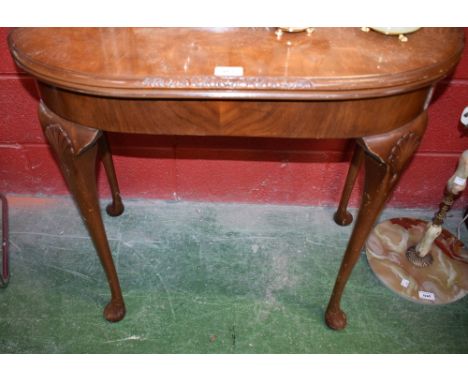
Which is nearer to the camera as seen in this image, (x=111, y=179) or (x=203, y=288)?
(x=203, y=288)

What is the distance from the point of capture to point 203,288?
1378mm

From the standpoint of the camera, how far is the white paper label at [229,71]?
75cm

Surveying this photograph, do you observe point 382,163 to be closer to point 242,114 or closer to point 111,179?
→ point 242,114

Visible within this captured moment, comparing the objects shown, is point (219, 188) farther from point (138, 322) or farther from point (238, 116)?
point (238, 116)

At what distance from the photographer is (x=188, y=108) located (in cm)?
80

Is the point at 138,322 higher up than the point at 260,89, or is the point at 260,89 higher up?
the point at 260,89

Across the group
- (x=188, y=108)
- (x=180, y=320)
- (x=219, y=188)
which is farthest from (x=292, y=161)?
(x=188, y=108)

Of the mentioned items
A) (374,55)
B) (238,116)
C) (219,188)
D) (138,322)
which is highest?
(374,55)

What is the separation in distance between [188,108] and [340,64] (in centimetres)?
30

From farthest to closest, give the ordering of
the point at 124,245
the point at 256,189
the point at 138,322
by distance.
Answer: the point at 256,189
the point at 124,245
the point at 138,322

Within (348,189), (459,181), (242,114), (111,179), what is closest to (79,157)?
(242,114)

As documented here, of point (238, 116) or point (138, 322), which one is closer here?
point (238, 116)

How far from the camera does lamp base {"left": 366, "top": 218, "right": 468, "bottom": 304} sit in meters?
1.36

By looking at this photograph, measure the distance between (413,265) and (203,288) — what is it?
2.36 feet
